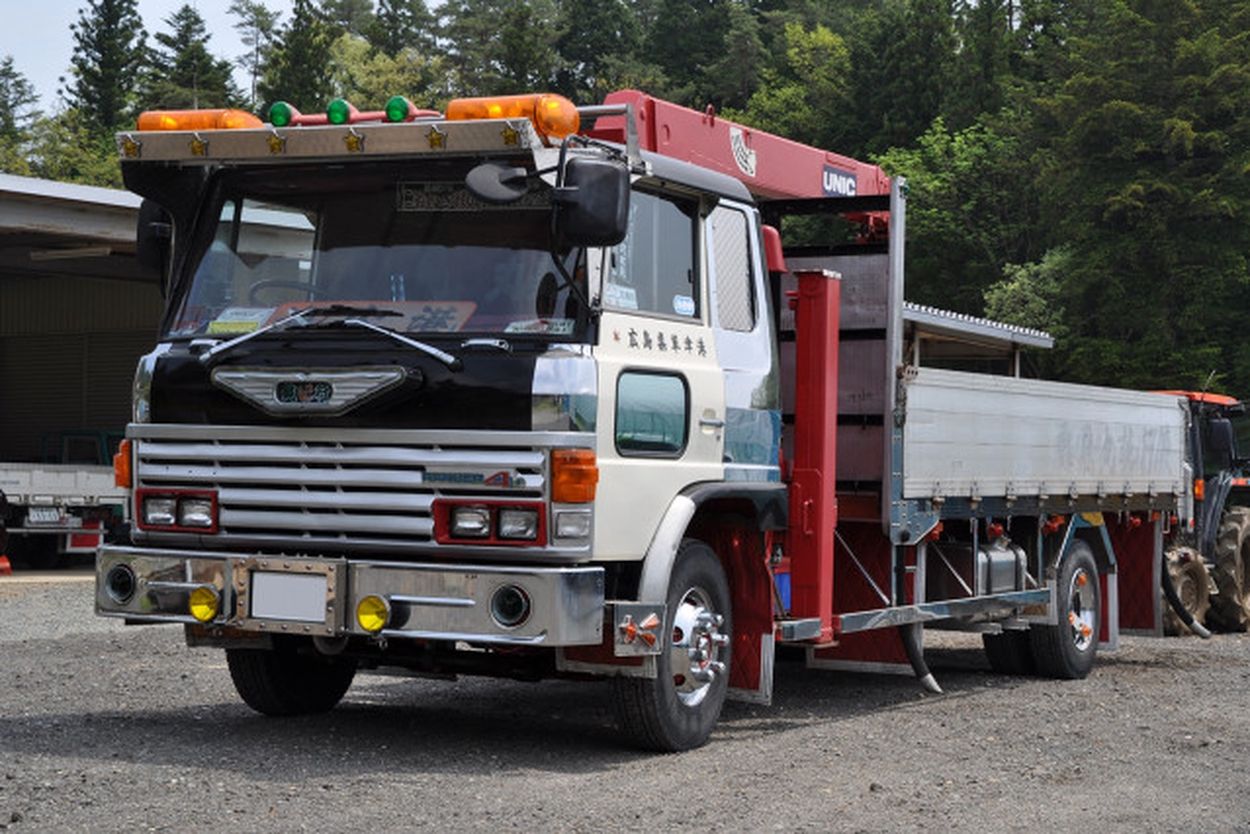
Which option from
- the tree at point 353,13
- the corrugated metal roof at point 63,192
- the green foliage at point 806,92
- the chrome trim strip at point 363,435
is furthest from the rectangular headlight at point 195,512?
the tree at point 353,13

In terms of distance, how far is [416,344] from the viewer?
26.0 feet

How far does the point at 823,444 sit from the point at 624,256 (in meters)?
1.86

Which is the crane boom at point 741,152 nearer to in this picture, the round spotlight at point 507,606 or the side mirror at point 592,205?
the side mirror at point 592,205

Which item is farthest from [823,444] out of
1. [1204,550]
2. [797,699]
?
[1204,550]

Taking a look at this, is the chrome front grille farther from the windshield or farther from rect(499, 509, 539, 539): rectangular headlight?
the windshield

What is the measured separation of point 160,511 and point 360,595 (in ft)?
3.79

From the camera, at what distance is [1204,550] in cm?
1756

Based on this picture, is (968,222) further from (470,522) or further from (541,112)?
(470,522)

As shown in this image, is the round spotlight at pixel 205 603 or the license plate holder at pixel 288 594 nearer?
the license plate holder at pixel 288 594

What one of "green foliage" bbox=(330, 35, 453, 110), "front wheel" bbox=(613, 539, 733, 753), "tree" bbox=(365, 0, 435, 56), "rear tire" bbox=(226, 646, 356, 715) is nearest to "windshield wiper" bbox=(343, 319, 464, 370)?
"front wheel" bbox=(613, 539, 733, 753)

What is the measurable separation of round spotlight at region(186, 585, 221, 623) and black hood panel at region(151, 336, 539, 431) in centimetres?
73

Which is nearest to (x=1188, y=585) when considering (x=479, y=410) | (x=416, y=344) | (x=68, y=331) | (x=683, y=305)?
(x=683, y=305)

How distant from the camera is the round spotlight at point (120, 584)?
8422mm

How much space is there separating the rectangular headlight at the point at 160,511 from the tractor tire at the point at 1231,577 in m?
11.7
